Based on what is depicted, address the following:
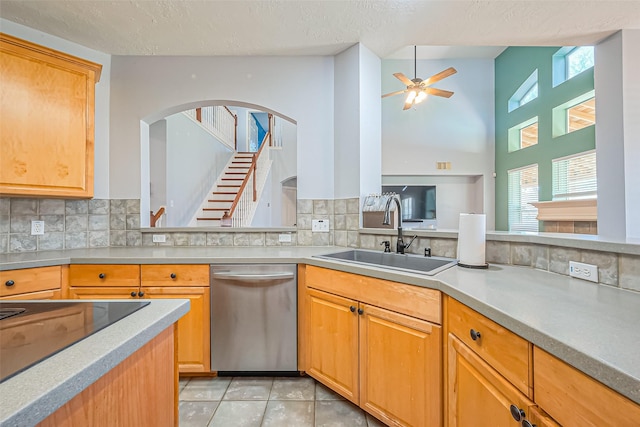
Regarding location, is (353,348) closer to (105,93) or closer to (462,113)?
(105,93)

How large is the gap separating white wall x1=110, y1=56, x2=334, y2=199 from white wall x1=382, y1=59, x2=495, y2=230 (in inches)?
163

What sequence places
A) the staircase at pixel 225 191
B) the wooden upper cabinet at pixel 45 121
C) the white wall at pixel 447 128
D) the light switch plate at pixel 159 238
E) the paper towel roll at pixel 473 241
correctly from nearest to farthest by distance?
the paper towel roll at pixel 473 241
the wooden upper cabinet at pixel 45 121
the light switch plate at pixel 159 238
the staircase at pixel 225 191
the white wall at pixel 447 128

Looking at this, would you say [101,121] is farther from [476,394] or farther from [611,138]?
[611,138]

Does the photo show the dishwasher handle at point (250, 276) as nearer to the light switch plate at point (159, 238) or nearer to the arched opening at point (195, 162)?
the light switch plate at point (159, 238)

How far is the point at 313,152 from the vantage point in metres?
2.52

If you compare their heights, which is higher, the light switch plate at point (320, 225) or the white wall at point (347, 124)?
the white wall at point (347, 124)

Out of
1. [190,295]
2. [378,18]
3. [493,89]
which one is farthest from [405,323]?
[493,89]

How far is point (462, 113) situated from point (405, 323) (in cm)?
642

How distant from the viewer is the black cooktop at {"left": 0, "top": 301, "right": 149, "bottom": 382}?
19.0 inches

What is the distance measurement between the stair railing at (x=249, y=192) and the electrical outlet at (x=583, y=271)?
15.9 feet

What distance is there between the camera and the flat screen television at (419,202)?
638 cm

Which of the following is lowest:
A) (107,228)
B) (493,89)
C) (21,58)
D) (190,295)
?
(190,295)

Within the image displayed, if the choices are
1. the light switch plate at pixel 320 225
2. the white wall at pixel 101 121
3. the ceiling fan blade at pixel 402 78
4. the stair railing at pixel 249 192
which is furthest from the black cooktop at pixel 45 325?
the stair railing at pixel 249 192

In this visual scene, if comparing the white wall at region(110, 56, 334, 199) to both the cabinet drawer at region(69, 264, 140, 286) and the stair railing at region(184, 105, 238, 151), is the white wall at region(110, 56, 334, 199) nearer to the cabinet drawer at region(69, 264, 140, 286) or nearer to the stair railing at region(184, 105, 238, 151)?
the cabinet drawer at region(69, 264, 140, 286)
